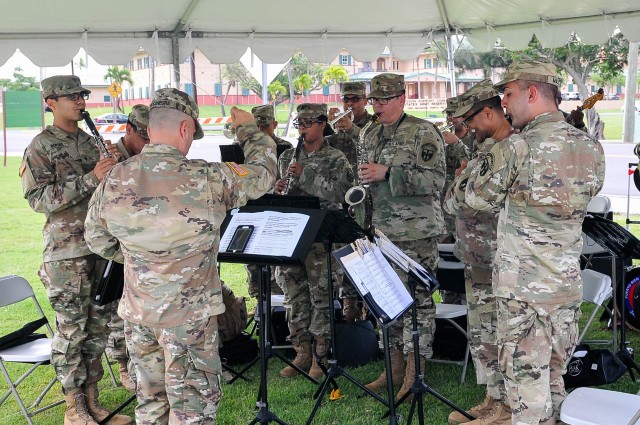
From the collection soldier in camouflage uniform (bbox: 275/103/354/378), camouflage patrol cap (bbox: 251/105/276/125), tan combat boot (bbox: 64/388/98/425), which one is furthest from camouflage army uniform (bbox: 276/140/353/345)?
tan combat boot (bbox: 64/388/98/425)

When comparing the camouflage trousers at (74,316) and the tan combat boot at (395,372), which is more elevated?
the camouflage trousers at (74,316)

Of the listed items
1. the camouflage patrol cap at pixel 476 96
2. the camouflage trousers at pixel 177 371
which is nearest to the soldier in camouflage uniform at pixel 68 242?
the camouflage trousers at pixel 177 371

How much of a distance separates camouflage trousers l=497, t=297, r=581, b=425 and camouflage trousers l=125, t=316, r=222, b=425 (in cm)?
153

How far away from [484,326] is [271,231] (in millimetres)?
1557

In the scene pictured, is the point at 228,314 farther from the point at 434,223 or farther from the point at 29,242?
the point at 29,242

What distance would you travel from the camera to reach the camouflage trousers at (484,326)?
14.6 feet

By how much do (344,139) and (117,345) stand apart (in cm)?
308

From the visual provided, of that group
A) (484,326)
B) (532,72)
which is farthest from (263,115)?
(532,72)

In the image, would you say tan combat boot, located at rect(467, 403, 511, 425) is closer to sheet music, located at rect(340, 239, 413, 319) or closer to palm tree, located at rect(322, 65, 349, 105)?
sheet music, located at rect(340, 239, 413, 319)

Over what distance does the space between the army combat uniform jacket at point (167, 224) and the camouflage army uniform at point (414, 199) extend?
5.81 ft

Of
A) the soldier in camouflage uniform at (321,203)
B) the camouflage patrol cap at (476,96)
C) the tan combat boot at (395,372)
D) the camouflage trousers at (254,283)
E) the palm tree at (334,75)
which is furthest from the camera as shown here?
the palm tree at (334,75)

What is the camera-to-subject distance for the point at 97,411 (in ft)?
15.5

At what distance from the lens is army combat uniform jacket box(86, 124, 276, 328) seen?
3.28 meters

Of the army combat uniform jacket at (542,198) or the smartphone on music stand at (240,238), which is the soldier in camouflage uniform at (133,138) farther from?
the army combat uniform jacket at (542,198)
